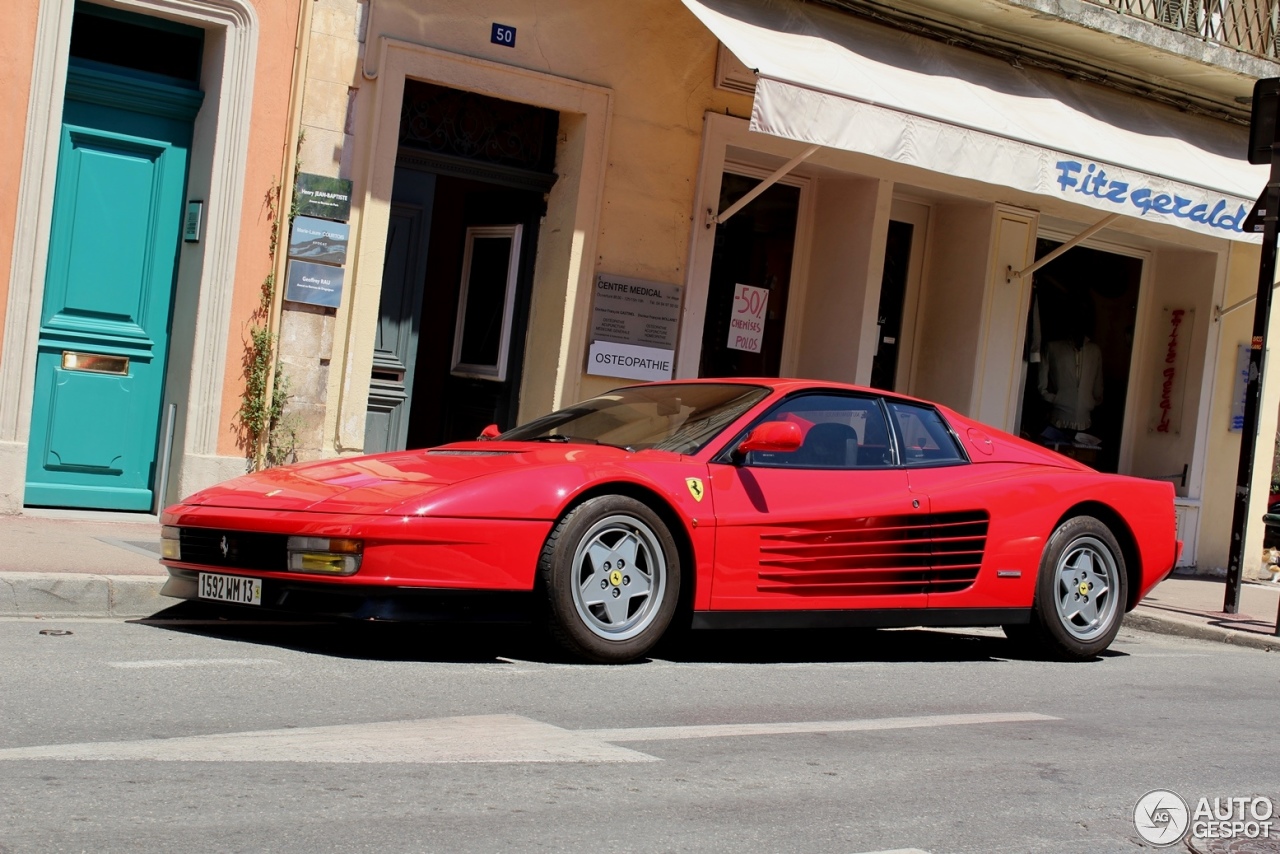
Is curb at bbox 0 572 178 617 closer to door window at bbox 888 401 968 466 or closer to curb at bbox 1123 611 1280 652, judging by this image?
door window at bbox 888 401 968 466

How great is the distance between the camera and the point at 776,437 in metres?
6.88

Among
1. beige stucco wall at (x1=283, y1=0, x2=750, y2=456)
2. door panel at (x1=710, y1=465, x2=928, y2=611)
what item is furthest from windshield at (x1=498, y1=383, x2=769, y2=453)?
beige stucco wall at (x1=283, y1=0, x2=750, y2=456)

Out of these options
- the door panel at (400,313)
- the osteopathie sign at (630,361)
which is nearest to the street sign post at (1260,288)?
the osteopathie sign at (630,361)

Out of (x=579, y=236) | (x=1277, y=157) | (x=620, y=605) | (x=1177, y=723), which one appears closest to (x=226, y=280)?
(x=579, y=236)

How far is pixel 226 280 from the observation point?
10383mm

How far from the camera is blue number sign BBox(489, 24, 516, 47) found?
11.5 meters

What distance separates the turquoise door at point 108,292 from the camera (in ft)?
33.1

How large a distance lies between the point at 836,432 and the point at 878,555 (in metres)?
0.65

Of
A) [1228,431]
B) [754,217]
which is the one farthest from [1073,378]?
[754,217]

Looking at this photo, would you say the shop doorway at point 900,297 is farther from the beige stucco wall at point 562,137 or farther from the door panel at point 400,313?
the door panel at point 400,313

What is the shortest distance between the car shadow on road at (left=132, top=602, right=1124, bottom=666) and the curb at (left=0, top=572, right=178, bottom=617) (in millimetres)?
139

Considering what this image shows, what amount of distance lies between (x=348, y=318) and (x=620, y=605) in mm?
5198

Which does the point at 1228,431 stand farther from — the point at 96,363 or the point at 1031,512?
the point at 96,363

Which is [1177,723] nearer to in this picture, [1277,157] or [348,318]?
[1277,157]
